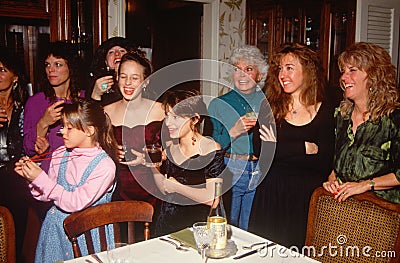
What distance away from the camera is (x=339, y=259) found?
1.85m

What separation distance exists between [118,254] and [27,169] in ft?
3.20

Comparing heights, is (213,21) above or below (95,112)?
above

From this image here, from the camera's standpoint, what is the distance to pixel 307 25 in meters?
3.36

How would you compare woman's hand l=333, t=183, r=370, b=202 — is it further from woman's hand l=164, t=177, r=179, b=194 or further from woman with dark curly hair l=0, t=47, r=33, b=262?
woman with dark curly hair l=0, t=47, r=33, b=262

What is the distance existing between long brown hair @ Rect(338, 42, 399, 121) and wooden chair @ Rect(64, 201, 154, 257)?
1.18 metres

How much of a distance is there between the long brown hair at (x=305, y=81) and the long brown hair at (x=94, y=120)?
905mm

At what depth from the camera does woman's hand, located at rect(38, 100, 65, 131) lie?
2.33m

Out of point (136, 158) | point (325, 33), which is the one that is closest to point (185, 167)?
point (136, 158)

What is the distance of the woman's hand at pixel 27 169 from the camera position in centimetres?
229

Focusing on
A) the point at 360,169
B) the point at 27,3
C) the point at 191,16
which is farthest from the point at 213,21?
the point at 360,169

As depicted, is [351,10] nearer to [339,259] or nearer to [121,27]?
[121,27]

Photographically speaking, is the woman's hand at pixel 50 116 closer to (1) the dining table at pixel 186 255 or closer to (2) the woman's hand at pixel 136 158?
(2) the woman's hand at pixel 136 158

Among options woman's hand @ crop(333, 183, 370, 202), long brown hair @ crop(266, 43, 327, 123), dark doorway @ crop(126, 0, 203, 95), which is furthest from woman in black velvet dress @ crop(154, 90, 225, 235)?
dark doorway @ crop(126, 0, 203, 95)

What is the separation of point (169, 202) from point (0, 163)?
86 cm
